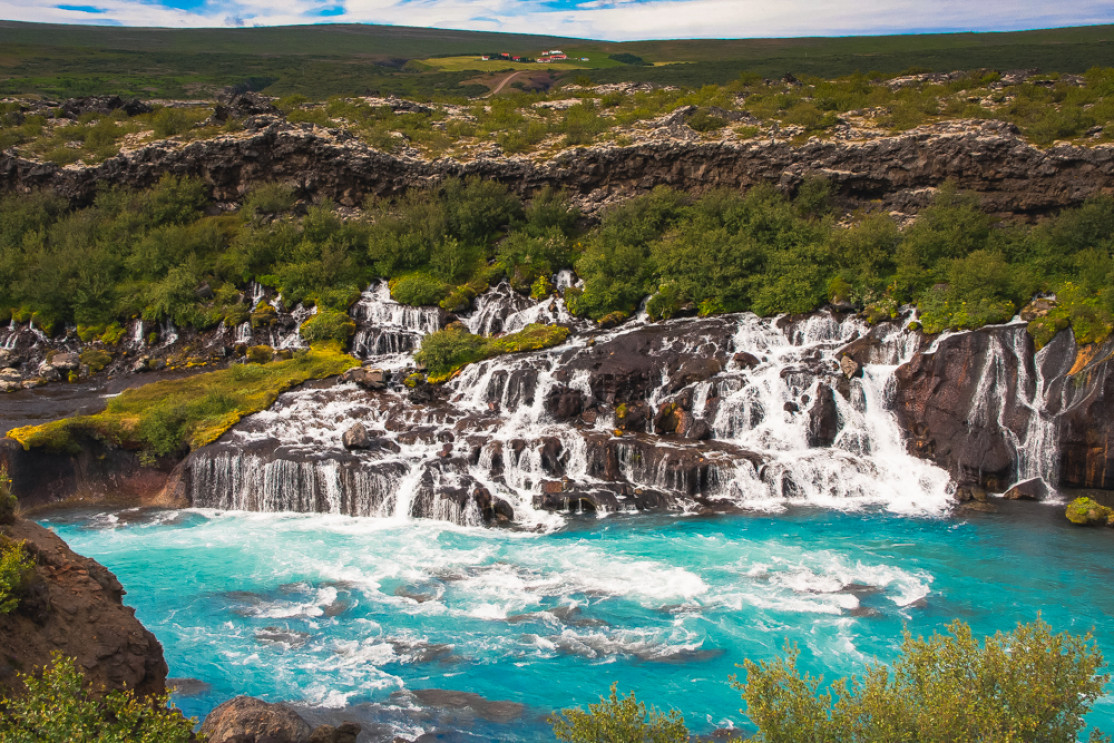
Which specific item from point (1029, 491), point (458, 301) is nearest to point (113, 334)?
point (458, 301)

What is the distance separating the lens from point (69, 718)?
26.5ft

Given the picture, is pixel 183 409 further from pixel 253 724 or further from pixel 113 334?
pixel 253 724

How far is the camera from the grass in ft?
83.1

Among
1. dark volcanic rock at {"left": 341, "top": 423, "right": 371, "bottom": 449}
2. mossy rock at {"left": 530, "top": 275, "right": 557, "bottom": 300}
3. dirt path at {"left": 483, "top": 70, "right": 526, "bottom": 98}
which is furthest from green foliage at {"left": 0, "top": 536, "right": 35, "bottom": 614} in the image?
dirt path at {"left": 483, "top": 70, "right": 526, "bottom": 98}

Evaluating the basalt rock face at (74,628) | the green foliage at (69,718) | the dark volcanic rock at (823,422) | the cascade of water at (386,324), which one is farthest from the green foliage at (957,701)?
the cascade of water at (386,324)

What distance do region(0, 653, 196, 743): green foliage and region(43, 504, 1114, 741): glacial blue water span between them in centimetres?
510

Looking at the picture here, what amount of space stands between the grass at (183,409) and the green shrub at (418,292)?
515cm

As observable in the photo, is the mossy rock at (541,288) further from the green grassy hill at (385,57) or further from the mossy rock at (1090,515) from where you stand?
the green grassy hill at (385,57)

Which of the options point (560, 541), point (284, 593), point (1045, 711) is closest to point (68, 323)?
point (284, 593)

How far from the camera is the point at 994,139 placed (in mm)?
34219

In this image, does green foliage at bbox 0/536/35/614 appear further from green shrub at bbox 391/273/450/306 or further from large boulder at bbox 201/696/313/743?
green shrub at bbox 391/273/450/306

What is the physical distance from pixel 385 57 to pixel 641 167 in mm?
92256

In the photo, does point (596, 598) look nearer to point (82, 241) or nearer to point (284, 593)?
point (284, 593)

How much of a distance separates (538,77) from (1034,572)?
262 ft
